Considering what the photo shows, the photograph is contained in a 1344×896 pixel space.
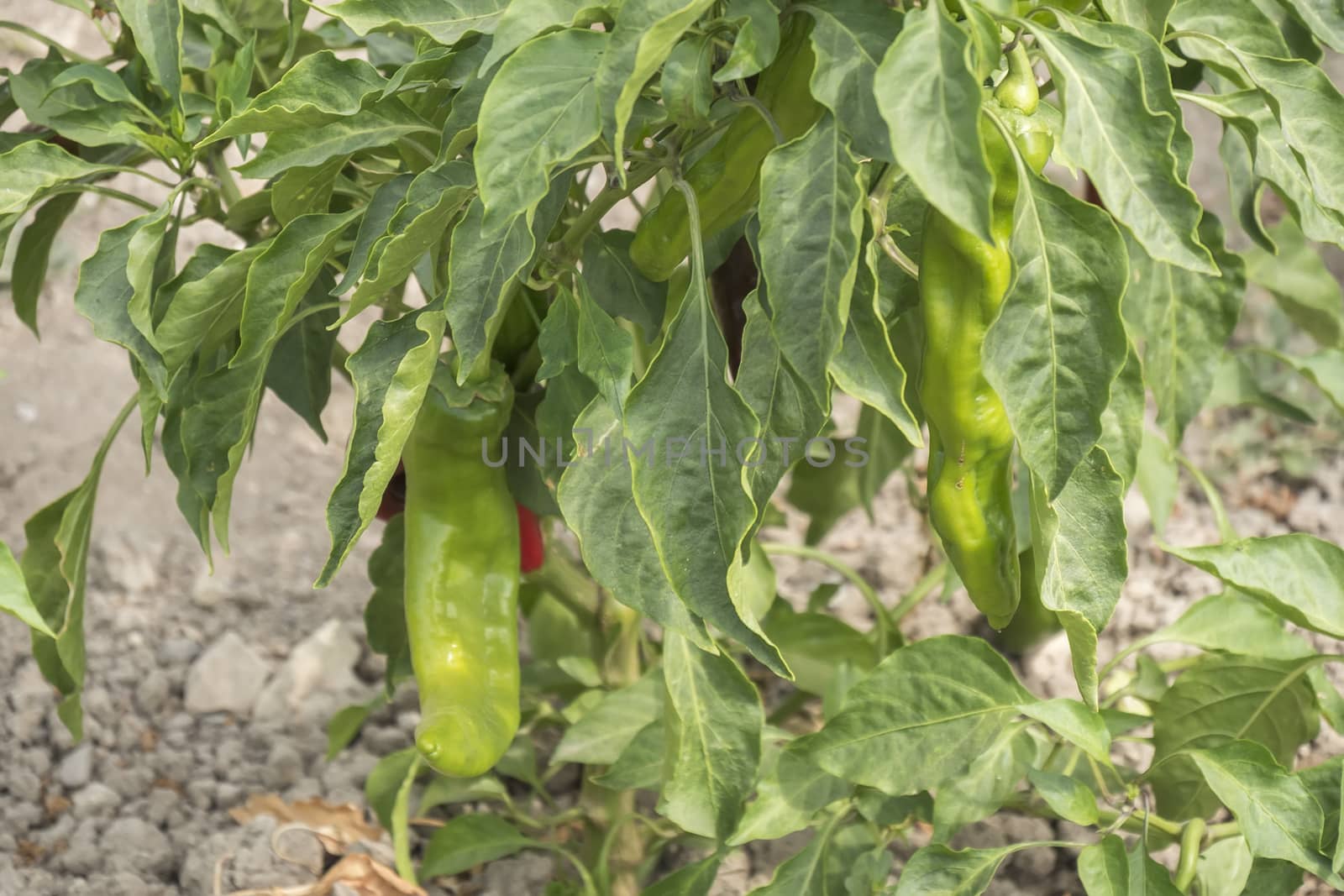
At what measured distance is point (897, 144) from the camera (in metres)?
0.61

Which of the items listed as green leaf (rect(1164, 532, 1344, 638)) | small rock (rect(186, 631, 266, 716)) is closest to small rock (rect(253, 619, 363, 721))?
small rock (rect(186, 631, 266, 716))

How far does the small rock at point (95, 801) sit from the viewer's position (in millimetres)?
1441

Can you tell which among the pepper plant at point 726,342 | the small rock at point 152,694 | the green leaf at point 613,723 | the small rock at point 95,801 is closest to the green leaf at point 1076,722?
the pepper plant at point 726,342

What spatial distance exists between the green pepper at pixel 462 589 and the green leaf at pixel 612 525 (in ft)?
0.54

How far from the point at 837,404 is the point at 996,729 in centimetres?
119

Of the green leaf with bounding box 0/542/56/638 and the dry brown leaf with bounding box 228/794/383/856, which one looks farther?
the dry brown leaf with bounding box 228/794/383/856

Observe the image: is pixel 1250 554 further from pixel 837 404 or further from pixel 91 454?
pixel 91 454

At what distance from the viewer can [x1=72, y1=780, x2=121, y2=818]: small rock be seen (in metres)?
1.44

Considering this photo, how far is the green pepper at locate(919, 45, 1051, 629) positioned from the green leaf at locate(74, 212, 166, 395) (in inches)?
19.2

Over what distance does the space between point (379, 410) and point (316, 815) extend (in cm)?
73

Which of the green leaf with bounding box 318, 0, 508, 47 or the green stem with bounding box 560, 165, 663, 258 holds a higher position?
the green leaf with bounding box 318, 0, 508, 47

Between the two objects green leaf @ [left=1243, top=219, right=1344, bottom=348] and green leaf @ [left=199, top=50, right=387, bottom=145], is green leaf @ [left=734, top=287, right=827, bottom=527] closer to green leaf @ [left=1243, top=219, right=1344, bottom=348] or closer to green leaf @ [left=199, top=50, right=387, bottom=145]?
green leaf @ [left=199, top=50, right=387, bottom=145]

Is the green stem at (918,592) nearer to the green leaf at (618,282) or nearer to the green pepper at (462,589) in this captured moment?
the green pepper at (462,589)

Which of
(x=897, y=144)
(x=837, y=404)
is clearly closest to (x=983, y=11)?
(x=897, y=144)
